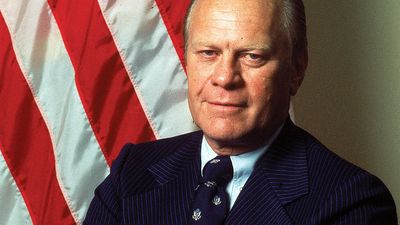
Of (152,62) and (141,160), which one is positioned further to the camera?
(152,62)

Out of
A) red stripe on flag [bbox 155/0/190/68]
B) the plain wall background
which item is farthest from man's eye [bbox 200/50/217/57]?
the plain wall background

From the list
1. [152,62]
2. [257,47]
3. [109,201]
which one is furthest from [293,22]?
[152,62]

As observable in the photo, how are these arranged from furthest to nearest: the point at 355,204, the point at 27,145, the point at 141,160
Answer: the point at 27,145, the point at 141,160, the point at 355,204

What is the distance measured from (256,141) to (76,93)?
1.98 feet

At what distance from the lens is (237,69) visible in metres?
1.19

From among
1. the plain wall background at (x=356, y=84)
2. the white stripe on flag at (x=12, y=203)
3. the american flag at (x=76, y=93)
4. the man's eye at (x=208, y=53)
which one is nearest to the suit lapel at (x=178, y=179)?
the man's eye at (x=208, y=53)

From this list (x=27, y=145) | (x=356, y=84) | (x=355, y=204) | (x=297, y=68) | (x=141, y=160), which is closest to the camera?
(x=355, y=204)

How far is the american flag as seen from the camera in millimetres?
1675

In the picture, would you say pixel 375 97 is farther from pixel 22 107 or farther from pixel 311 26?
pixel 22 107

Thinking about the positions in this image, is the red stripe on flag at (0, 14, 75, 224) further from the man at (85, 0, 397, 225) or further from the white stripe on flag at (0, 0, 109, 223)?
the man at (85, 0, 397, 225)

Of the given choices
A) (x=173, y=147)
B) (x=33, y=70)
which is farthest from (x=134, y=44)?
(x=173, y=147)

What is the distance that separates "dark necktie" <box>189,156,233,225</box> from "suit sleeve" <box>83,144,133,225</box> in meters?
0.16

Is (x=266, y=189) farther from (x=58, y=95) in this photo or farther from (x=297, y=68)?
(x=58, y=95)

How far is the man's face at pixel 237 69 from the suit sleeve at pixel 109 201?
0.23 meters
